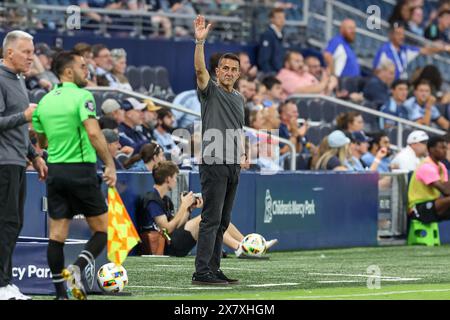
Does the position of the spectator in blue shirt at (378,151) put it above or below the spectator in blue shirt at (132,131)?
below

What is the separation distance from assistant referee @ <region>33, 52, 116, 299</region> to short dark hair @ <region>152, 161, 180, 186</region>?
5788 mm

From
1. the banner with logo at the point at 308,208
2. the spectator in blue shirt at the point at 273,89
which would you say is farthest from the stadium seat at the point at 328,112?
the banner with logo at the point at 308,208

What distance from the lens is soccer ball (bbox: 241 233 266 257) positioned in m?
16.2

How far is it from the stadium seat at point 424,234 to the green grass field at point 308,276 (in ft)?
5.75

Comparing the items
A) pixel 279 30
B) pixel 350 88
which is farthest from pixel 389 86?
pixel 279 30

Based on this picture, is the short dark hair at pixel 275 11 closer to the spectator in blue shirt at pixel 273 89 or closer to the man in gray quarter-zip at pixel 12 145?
the spectator in blue shirt at pixel 273 89

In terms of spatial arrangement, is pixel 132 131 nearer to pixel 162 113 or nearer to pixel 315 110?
pixel 162 113

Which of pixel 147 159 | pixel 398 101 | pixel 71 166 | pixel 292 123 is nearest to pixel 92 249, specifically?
pixel 71 166

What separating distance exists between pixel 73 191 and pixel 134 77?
11537mm

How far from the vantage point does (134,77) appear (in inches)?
860

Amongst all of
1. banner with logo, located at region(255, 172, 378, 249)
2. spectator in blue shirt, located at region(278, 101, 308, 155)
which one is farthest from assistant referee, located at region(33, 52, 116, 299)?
spectator in blue shirt, located at region(278, 101, 308, 155)

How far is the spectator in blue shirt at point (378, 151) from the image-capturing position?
71.0 feet

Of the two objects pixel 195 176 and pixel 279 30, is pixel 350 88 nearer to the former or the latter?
pixel 279 30

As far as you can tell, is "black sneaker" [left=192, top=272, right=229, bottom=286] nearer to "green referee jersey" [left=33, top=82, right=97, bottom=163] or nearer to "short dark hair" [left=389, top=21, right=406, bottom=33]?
"green referee jersey" [left=33, top=82, right=97, bottom=163]
